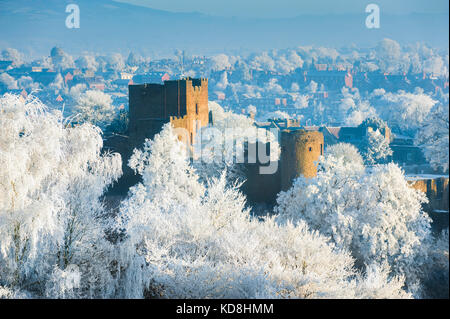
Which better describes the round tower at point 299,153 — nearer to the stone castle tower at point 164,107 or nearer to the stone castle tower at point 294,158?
the stone castle tower at point 294,158

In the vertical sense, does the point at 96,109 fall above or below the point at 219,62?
below

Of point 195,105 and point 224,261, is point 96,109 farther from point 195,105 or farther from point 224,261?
point 224,261

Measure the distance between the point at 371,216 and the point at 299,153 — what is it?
5558 millimetres

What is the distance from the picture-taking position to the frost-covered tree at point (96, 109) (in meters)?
41.3

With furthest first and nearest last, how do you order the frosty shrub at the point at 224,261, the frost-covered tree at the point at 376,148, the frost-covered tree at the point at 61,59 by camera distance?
the frost-covered tree at the point at 61,59 < the frost-covered tree at the point at 376,148 < the frosty shrub at the point at 224,261

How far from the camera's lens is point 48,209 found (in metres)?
9.48

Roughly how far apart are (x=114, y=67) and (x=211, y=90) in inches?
526

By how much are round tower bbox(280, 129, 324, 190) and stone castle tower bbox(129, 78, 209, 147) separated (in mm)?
5806

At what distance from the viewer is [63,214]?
10508 mm

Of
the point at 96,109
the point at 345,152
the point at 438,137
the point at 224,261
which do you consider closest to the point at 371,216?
the point at 438,137

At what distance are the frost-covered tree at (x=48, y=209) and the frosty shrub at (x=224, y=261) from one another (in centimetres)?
77

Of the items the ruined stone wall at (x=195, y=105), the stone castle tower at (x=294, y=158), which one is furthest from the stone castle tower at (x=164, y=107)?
the stone castle tower at (x=294, y=158)

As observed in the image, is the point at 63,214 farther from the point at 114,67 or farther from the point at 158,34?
the point at 114,67
